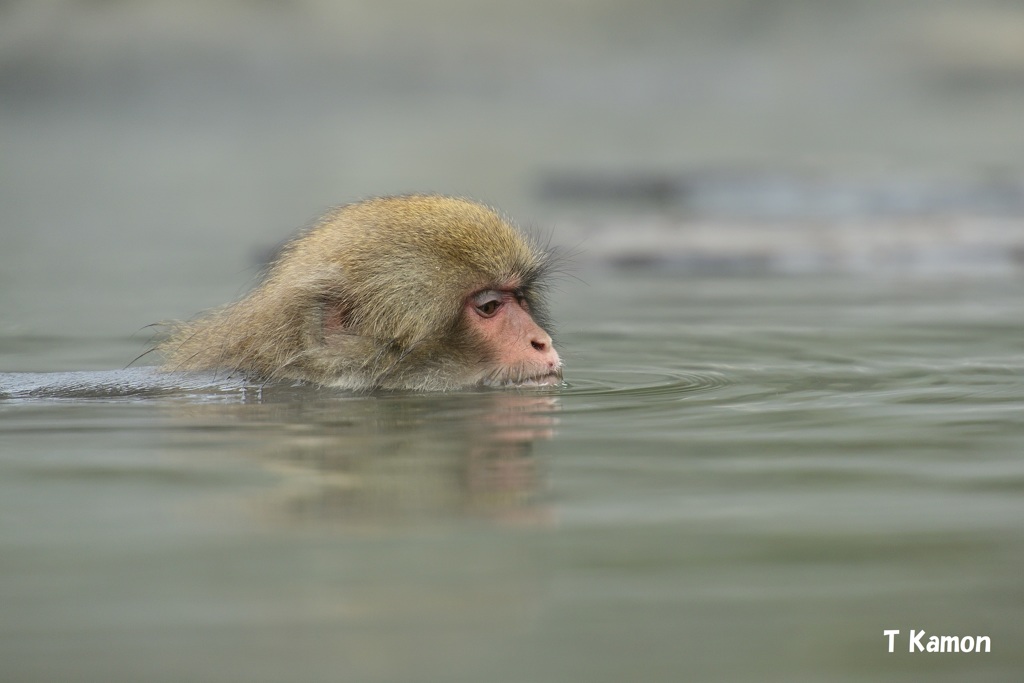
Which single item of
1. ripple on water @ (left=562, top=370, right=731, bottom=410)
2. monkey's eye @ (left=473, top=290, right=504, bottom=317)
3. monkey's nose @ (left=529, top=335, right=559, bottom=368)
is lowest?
ripple on water @ (left=562, top=370, right=731, bottom=410)

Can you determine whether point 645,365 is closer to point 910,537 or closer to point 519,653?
point 910,537

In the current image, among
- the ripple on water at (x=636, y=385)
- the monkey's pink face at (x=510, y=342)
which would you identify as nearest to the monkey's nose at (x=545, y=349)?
the monkey's pink face at (x=510, y=342)

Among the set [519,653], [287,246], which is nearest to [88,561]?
[519,653]

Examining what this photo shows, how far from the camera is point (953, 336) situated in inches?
270

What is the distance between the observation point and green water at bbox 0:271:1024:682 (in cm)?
221

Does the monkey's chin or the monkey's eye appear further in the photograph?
the monkey's eye

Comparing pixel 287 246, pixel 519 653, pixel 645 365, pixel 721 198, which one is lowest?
pixel 519 653

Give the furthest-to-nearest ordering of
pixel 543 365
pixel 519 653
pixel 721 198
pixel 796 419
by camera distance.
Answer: pixel 721 198
pixel 543 365
pixel 796 419
pixel 519 653

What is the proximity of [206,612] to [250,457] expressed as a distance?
1506mm

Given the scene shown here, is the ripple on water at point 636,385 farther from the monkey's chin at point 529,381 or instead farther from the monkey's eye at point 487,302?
the monkey's eye at point 487,302

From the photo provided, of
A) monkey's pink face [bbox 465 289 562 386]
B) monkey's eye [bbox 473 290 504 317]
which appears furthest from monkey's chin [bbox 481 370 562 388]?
monkey's eye [bbox 473 290 504 317]

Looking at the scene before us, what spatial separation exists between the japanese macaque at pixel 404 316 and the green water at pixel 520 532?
200 mm

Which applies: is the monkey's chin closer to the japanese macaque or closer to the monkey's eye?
the japanese macaque

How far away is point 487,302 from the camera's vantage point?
17.8 feet
